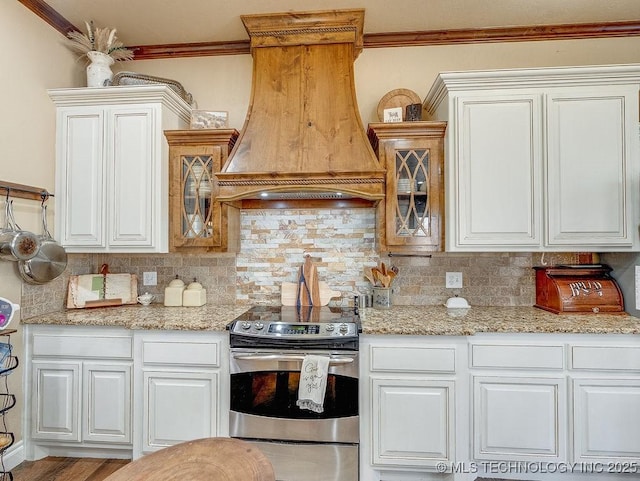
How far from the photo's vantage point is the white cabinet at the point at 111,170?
243cm

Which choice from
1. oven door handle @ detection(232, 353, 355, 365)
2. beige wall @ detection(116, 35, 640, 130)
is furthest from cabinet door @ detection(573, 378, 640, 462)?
beige wall @ detection(116, 35, 640, 130)

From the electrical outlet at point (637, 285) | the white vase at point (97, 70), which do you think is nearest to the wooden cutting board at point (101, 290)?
the white vase at point (97, 70)

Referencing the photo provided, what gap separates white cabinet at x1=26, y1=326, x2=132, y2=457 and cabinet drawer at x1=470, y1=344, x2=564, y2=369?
2.06 m

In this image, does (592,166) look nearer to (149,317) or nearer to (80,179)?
(149,317)

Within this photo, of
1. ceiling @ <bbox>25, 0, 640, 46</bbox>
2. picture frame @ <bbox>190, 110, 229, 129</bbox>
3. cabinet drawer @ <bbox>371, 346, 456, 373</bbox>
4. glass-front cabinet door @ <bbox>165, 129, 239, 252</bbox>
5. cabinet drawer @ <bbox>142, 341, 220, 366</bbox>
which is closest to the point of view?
cabinet drawer @ <bbox>371, 346, 456, 373</bbox>

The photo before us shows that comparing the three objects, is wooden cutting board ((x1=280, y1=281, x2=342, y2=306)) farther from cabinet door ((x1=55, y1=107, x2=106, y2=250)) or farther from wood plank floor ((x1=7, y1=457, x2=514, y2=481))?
wood plank floor ((x1=7, y1=457, x2=514, y2=481))

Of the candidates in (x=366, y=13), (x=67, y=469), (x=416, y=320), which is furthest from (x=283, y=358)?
(x=366, y=13)

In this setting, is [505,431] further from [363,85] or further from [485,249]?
[363,85]

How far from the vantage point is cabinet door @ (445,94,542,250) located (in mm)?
2248

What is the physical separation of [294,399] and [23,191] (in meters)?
2.06

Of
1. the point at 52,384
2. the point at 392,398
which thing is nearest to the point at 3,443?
the point at 52,384

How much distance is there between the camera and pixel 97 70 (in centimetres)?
253

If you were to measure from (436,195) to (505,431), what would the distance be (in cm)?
142

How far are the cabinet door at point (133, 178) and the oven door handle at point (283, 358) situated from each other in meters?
1.01
